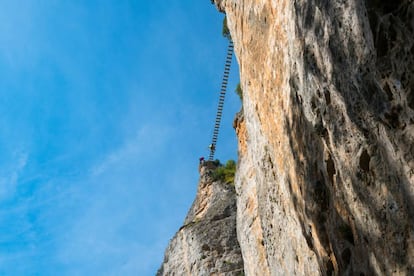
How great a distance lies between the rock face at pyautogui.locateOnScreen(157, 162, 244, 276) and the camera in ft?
76.4

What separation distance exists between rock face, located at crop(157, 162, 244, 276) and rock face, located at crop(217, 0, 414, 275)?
11694 millimetres

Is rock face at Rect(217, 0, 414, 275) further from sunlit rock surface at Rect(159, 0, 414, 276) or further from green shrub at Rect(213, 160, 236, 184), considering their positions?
green shrub at Rect(213, 160, 236, 184)

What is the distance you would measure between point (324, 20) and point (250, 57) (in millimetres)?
5449

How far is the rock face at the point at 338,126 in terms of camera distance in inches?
215

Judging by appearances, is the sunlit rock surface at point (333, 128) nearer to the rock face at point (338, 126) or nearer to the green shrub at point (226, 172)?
the rock face at point (338, 126)

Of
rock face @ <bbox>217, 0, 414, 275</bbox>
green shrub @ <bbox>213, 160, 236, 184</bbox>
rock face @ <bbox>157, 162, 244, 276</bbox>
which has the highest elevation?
green shrub @ <bbox>213, 160, 236, 184</bbox>

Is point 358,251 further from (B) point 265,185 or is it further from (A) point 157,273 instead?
(A) point 157,273

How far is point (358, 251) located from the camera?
7012 millimetres

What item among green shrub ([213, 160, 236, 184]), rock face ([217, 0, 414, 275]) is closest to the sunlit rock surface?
rock face ([217, 0, 414, 275])

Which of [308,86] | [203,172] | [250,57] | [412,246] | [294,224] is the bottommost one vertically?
[412,246]

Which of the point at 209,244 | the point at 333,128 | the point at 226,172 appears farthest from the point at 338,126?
the point at 226,172

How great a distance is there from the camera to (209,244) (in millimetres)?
24281

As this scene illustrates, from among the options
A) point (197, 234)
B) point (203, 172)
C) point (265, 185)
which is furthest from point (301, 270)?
point (203, 172)

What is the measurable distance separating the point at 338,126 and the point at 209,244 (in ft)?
59.8
